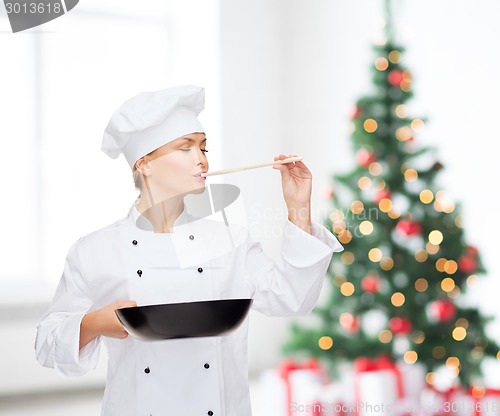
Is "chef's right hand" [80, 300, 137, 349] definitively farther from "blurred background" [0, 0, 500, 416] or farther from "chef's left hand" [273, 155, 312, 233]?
"blurred background" [0, 0, 500, 416]

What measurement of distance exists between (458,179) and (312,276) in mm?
2371

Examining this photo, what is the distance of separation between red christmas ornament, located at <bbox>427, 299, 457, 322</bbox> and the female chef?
1.83 m

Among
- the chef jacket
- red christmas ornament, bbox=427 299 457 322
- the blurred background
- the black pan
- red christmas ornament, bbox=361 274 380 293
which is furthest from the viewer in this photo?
the blurred background

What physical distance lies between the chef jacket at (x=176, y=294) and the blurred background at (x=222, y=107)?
71.8 inches

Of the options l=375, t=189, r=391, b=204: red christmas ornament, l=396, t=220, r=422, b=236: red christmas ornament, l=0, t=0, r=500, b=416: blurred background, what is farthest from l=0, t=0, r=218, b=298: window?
l=396, t=220, r=422, b=236: red christmas ornament

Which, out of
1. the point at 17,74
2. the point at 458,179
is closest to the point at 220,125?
the point at 17,74

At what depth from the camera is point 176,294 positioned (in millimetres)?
1202

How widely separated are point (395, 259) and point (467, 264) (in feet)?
0.95

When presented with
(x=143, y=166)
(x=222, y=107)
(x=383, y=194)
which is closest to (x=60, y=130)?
(x=222, y=107)

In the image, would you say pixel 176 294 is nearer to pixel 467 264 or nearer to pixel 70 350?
pixel 70 350

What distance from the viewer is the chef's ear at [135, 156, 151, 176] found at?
1.27 m

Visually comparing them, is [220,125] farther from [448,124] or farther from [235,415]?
[235,415]

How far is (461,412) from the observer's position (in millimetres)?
2846

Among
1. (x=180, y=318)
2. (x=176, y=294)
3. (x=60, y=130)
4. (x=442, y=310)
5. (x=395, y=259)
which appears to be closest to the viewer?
(x=180, y=318)
